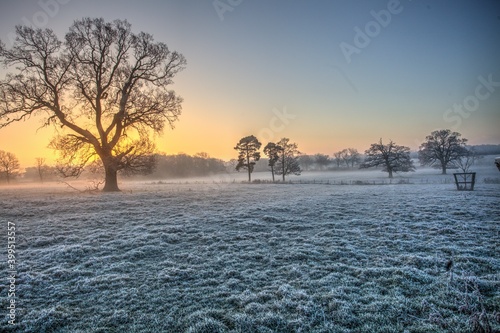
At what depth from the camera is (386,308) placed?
5.11m

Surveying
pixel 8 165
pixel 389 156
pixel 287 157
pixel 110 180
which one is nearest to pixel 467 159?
pixel 389 156

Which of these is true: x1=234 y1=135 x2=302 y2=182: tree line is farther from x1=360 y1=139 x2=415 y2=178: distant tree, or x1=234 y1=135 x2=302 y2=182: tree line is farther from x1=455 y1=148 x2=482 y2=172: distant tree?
x1=455 y1=148 x2=482 y2=172: distant tree

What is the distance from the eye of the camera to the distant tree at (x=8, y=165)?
79.5 m

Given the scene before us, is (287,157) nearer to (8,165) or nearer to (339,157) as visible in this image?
(339,157)

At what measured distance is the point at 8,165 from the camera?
81688 mm

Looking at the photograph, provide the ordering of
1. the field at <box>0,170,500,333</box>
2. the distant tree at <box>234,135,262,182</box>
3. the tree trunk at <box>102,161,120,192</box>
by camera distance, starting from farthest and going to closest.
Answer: the distant tree at <box>234,135,262,182</box> < the tree trunk at <box>102,161,120,192</box> < the field at <box>0,170,500,333</box>

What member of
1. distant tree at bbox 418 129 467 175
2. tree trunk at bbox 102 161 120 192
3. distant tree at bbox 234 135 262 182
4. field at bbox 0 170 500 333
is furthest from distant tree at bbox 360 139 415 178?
tree trunk at bbox 102 161 120 192

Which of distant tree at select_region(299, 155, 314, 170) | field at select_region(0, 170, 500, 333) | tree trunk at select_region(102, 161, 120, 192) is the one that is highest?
distant tree at select_region(299, 155, 314, 170)

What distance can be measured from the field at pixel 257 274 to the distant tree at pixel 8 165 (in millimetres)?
92453

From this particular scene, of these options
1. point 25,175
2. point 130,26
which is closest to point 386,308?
point 130,26

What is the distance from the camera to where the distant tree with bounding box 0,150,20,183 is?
261ft

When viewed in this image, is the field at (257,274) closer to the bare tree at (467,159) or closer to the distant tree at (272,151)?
the bare tree at (467,159)

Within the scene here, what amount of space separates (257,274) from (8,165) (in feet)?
361

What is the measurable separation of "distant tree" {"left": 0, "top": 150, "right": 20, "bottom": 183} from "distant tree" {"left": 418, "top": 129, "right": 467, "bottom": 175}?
126 m
